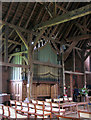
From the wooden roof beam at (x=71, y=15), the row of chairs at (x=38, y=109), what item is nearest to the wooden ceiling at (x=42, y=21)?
the wooden roof beam at (x=71, y=15)

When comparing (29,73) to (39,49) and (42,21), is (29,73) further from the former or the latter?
(42,21)

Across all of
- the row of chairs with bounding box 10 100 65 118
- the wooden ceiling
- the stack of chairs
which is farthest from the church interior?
the stack of chairs

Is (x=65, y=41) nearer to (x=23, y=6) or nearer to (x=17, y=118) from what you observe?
(x=23, y=6)

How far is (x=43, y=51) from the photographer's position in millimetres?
12539

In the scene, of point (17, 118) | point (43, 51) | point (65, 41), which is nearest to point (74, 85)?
point (65, 41)

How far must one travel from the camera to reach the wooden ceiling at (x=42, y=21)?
10055 mm

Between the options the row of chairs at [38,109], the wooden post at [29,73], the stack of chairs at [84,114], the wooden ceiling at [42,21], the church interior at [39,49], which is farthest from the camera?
the wooden post at [29,73]

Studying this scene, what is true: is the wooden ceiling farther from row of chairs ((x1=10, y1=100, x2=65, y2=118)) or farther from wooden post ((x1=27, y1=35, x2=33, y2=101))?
row of chairs ((x1=10, y1=100, x2=65, y2=118))

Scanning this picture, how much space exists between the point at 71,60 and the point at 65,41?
2.45 meters

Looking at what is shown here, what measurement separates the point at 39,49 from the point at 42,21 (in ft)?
6.30

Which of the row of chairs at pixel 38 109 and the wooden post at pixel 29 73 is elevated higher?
the wooden post at pixel 29 73

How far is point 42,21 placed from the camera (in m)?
11.8

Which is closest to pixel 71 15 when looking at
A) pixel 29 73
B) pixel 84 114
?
pixel 29 73

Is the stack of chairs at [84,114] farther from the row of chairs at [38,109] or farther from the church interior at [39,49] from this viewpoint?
the church interior at [39,49]
